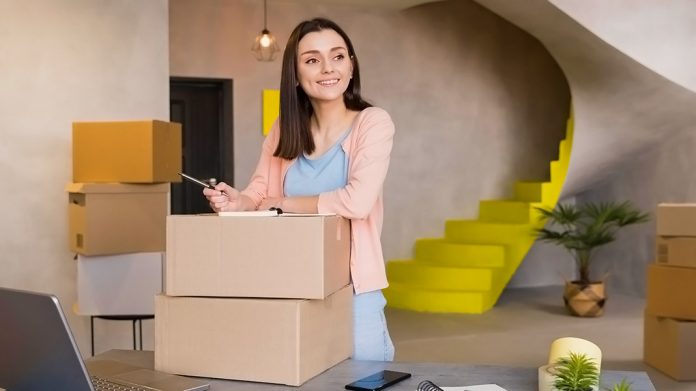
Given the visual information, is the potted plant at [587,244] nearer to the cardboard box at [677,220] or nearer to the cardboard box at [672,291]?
the cardboard box at [672,291]

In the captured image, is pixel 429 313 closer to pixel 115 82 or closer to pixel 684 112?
pixel 684 112

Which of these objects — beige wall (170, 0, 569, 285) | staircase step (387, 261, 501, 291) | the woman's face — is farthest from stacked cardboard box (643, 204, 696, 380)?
beige wall (170, 0, 569, 285)

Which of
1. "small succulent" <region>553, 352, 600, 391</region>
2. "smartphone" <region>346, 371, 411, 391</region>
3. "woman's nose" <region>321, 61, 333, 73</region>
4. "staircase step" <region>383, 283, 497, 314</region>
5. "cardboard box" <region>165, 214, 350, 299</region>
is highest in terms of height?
"woman's nose" <region>321, 61, 333, 73</region>

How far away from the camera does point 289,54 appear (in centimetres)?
181

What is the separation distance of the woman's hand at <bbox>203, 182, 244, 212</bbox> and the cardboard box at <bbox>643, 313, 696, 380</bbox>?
3.00 metres

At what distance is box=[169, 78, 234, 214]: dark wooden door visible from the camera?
633 centimetres

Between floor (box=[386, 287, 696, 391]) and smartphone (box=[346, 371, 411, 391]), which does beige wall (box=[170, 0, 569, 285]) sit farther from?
smartphone (box=[346, 371, 411, 391])

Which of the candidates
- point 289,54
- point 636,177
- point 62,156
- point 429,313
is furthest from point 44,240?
point 636,177

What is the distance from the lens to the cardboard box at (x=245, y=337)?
1.50 metres

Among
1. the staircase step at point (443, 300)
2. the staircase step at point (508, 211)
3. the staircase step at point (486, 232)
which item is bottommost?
the staircase step at point (443, 300)

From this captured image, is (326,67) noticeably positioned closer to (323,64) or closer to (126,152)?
(323,64)

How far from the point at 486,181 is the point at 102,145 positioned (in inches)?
182

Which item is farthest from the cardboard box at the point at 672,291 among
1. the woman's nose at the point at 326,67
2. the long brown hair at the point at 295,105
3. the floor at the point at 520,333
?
the woman's nose at the point at 326,67

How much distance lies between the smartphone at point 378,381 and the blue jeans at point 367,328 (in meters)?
0.19
